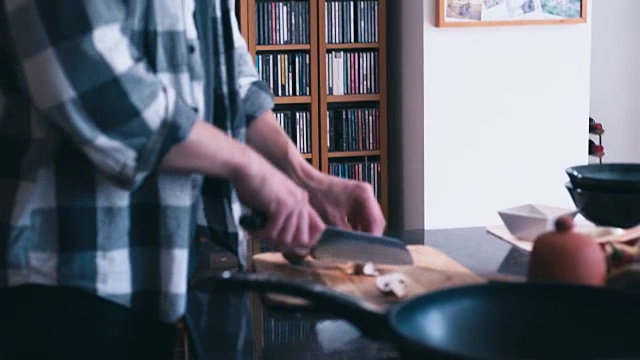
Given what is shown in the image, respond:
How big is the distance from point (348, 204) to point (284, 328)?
310 mm

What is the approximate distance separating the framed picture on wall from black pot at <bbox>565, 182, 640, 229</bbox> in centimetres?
257

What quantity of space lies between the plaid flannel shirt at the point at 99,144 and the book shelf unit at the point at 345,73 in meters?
2.96

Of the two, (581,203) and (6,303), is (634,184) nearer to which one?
(581,203)

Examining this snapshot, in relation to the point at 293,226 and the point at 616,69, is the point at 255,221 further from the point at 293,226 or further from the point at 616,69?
the point at 616,69

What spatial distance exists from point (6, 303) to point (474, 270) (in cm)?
67

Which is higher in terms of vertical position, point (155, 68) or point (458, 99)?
point (155, 68)

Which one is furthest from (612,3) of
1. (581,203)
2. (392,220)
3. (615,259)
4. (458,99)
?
(615,259)

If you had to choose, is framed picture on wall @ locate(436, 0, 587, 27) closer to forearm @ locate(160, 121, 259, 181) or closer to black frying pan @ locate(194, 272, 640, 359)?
forearm @ locate(160, 121, 259, 181)

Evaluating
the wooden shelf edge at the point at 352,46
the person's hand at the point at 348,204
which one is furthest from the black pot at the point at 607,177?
the wooden shelf edge at the point at 352,46

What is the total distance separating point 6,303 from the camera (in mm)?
1221

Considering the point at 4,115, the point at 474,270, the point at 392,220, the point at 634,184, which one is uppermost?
the point at 4,115

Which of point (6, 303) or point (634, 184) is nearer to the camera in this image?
point (6, 303)

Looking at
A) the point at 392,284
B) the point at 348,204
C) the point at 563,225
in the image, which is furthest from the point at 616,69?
the point at 563,225

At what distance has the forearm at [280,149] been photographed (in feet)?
5.15
